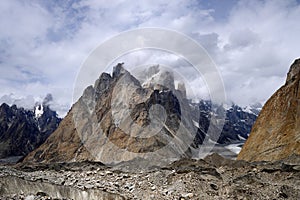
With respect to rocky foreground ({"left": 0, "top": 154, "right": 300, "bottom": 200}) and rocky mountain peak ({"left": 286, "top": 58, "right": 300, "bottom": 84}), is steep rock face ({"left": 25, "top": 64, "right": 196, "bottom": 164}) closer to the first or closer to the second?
rocky mountain peak ({"left": 286, "top": 58, "right": 300, "bottom": 84})

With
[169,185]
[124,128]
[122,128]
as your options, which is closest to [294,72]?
[169,185]

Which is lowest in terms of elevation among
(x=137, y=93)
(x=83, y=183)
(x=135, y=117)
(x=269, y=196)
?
(x=269, y=196)

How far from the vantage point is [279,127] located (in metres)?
53.6

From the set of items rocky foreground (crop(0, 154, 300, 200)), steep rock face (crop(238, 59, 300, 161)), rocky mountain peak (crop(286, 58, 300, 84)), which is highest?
rocky mountain peak (crop(286, 58, 300, 84))

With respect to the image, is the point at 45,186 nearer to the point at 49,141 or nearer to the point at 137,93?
the point at 137,93

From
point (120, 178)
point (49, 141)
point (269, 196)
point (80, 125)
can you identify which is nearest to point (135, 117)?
point (80, 125)

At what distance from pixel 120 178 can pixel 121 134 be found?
103 meters

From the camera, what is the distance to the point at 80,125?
181000mm

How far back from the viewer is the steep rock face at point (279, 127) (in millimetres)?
48062

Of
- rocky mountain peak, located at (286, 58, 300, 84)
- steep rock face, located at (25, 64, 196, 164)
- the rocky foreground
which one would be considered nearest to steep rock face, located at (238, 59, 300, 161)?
rocky mountain peak, located at (286, 58, 300, 84)

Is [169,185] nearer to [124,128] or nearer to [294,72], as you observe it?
[294,72]

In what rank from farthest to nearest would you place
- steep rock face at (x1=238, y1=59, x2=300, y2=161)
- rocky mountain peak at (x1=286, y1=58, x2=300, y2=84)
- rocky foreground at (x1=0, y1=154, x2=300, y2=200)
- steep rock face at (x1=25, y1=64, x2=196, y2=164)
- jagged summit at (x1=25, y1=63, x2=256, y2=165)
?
steep rock face at (x1=25, y1=64, x2=196, y2=164) → jagged summit at (x1=25, y1=63, x2=256, y2=165) → rocky mountain peak at (x1=286, y1=58, x2=300, y2=84) → steep rock face at (x1=238, y1=59, x2=300, y2=161) → rocky foreground at (x1=0, y1=154, x2=300, y2=200)

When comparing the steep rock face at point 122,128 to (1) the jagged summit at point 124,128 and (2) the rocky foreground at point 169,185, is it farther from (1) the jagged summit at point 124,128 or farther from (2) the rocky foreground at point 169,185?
(2) the rocky foreground at point 169,185

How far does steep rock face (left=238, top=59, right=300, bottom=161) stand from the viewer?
48062 millimetres
